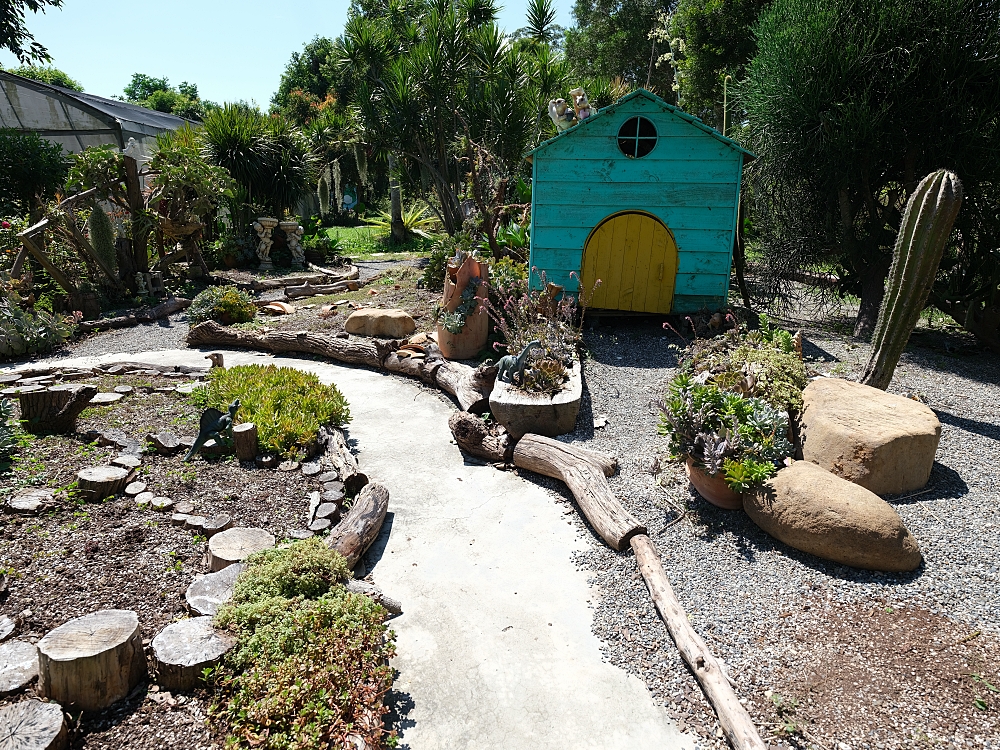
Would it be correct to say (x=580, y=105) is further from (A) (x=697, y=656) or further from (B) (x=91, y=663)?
(B) (x=91, y=663)

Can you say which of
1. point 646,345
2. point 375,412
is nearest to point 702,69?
point 646,345

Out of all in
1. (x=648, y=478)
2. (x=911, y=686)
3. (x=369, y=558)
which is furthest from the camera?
(x=648, y=478)

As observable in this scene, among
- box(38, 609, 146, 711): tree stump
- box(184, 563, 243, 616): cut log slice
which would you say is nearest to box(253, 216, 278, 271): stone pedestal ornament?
box(184, 563, 243, 616): cut log slice

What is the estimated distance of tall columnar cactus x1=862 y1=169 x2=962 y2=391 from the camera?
521cm

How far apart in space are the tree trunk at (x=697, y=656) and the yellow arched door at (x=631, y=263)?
500 cm

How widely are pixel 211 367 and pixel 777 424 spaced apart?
6570 mm

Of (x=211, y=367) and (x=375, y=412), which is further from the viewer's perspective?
(x=211, y=367)

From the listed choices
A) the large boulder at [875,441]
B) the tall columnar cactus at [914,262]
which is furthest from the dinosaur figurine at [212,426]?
the tall columnar cactus at [914,262]

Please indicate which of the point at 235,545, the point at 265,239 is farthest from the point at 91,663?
the point at 265,239

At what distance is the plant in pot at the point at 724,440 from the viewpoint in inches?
169

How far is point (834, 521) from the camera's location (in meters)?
3.81

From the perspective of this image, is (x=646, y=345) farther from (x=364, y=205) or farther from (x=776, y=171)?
(x=364, y=205)

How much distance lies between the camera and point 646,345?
8172mm

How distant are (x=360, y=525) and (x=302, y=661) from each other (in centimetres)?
152
